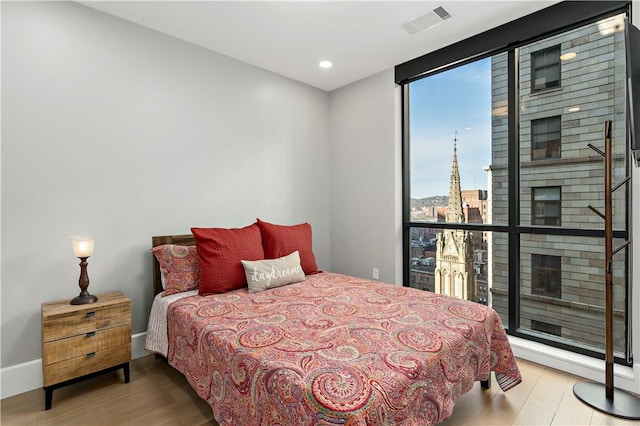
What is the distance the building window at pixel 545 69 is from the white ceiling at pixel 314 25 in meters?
0.36

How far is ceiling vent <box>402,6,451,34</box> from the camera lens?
8.05 ft

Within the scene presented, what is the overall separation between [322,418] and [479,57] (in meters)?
3.06

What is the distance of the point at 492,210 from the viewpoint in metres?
2.89

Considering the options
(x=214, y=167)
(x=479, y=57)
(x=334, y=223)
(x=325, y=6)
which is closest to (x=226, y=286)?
(x=214, y=167)

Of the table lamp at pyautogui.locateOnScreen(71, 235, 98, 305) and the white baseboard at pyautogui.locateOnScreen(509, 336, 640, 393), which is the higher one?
the table lamp at pyautogui.locateOnScreen(71, 235, 98, 305)

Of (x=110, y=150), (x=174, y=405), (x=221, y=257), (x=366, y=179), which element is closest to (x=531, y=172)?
(x=366, y=179)

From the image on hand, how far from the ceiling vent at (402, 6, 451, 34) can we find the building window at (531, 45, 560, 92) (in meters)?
0.83

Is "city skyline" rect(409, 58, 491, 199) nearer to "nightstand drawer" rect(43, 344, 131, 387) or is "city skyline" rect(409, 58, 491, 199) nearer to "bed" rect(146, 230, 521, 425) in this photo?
"bed" rect(146, 230, 521, 425)

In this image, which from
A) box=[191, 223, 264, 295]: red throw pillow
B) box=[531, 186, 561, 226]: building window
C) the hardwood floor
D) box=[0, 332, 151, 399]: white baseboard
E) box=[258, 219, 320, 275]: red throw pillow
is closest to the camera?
the hardwood floor

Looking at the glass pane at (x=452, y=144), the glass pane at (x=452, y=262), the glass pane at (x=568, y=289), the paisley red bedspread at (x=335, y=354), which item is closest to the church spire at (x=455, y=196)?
the glass pane at (x=452, y=144)

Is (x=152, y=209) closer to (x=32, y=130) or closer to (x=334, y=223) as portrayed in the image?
(x=32, y=130)

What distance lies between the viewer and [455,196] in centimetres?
319

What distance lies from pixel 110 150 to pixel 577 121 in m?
3.57

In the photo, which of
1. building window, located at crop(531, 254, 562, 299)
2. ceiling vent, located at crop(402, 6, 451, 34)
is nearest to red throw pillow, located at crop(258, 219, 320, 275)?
building window, located at crop(531, 254, 562, 299)
